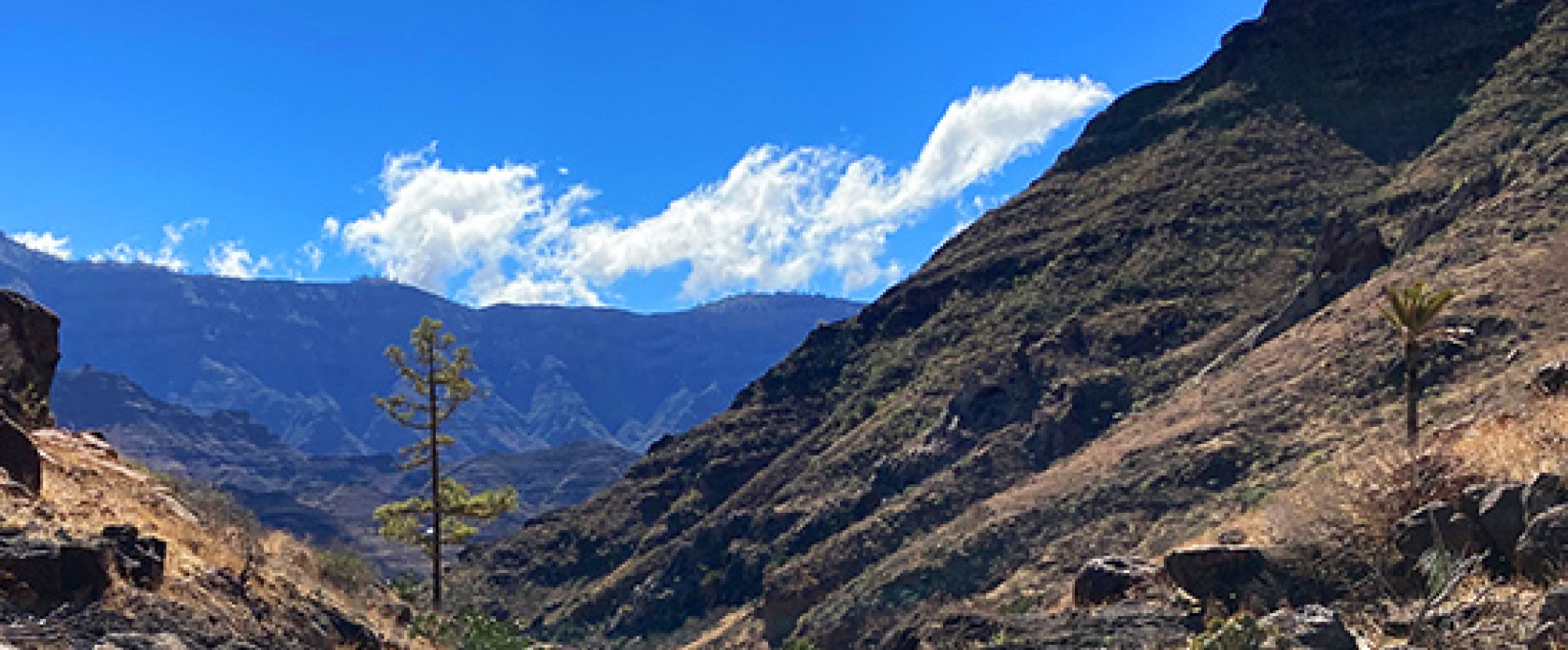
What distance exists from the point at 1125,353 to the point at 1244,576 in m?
63.0

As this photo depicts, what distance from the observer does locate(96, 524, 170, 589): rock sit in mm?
11211

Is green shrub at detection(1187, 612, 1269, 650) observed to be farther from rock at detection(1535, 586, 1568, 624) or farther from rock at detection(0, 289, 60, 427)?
rock at detection(0, 289, 60, 427)

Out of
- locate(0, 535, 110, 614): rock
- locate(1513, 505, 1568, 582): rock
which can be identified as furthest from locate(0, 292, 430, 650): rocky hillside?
locate(1513, 505, 1568, 582): rock

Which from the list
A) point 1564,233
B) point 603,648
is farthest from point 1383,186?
point 603,648

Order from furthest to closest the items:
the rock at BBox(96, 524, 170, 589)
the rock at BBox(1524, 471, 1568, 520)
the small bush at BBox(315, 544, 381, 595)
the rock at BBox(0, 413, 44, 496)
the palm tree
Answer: the palm tree → the small bush at BBox(315, 544, 381, 595) → the rock at BBox(0, 413, 44, 496) → the rock at BBox(96, 524, 170, 589) → the rock at BBox(1524, 471, 1568, 520)

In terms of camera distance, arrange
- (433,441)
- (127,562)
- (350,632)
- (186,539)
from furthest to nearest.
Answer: (433,441) → (350,632) → (186,539) → (127,562)

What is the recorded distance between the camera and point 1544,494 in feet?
33.5

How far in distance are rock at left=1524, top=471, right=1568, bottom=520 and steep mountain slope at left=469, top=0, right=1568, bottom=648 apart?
30401mm

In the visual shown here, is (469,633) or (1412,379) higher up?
(469,633)

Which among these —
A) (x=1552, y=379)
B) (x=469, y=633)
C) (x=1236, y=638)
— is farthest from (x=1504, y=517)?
(x=469, y=633)

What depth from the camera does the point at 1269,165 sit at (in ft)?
291

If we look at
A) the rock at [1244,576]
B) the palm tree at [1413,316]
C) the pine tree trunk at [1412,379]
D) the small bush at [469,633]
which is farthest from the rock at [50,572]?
the pine tree trunk at [1412,379]

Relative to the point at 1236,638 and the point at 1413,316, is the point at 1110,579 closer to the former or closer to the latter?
the point at 1236,638

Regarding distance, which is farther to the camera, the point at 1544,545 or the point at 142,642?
the point at 142,642
